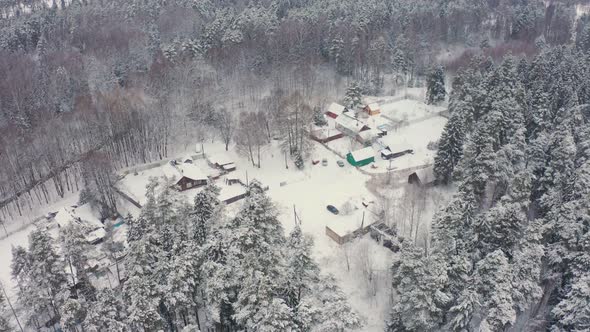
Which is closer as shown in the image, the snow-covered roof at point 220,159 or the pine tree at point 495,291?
the pine tree at point 495,291

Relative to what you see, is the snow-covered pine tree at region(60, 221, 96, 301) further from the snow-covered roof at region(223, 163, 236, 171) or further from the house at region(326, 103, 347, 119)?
the house at region(326, 103, 347, 119)

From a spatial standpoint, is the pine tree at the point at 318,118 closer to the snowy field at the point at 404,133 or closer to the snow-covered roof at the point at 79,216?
the snowy field at the point at 404,133

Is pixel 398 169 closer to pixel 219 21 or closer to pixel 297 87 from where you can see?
pixel 297 87

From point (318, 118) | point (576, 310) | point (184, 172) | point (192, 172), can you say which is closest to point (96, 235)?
point (184, 172)

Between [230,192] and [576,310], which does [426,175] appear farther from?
[576,310]

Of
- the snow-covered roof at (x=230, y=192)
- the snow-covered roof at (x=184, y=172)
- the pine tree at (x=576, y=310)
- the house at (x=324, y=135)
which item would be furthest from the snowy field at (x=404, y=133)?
the pine tree at (x=576, y=310)

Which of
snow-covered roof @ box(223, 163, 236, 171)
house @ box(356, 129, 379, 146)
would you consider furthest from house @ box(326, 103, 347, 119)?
snow-covered roof @ box(223, 163, 236, 171)
